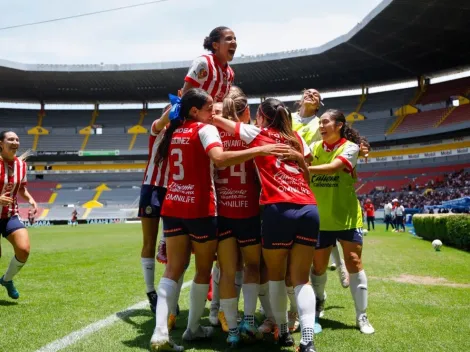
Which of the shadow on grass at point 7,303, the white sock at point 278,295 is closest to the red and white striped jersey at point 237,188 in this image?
the white sock at point 278,295

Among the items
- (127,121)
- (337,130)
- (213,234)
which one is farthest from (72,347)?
(127,121)

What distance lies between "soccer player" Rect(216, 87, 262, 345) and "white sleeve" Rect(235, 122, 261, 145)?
8.2 inches

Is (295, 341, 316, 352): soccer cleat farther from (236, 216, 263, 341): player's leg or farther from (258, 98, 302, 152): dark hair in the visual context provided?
(258, 98, 302, 152): dark hair

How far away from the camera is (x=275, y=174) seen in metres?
3.72

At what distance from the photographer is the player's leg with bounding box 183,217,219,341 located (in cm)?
373

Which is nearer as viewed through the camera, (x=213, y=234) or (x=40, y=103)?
(x=213, y=234)

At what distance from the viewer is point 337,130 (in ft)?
15.4

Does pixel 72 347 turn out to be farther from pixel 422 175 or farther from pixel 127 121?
pixel 127 121

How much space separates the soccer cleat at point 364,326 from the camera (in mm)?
4211

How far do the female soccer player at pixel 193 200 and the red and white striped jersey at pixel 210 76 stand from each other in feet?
2.56

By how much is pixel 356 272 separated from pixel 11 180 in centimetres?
447

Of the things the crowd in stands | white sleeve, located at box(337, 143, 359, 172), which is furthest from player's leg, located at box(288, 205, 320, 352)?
the crowd in stands

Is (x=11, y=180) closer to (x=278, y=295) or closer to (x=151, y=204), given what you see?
(x=151, y=204)

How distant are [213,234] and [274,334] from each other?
1.09 m
